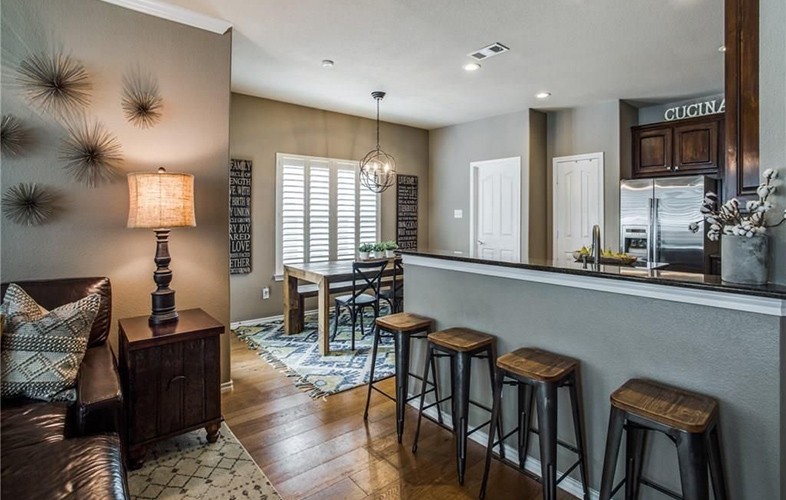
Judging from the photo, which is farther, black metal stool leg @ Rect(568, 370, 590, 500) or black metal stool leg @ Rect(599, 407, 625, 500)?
black metal stool leg @ Rect(568, 370, 590, 500)

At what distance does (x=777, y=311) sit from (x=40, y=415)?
9.38 ft

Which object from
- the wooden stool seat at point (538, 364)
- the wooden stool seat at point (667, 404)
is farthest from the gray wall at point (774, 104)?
the wooden stool seat at point (538, 364)

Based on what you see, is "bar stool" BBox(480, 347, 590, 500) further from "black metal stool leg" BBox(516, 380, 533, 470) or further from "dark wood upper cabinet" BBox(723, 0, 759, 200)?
"dark wood upper cabinet" BBox(723, 0, 759, 200)

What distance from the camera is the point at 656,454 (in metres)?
1.68

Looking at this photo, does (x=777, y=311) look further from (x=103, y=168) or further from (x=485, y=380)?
(x=103, y=168)

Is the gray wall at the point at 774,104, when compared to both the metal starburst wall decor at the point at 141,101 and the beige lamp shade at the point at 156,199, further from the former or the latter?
the metal starburst wall decor at the point at 141,101

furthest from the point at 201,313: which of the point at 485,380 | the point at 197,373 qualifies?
the point at 485,380

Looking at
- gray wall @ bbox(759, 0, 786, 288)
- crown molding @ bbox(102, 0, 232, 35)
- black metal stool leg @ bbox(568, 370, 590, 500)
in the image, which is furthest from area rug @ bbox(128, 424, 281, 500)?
crown molding @ bbox(102, 0, 232, 35)

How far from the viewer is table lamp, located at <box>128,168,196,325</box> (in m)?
2.36

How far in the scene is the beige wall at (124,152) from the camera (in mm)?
2385

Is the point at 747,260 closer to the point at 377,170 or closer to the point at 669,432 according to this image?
the point at 669,432

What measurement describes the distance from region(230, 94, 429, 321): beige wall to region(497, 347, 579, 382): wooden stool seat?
3.82 m

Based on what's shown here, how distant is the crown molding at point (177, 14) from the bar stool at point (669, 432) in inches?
135

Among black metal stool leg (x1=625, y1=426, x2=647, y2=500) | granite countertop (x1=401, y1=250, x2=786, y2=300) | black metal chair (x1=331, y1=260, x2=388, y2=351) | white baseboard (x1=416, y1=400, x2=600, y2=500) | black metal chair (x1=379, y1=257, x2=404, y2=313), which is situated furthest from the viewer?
black metal chair (x1=379, y1=257, x2=404, y2=313)
